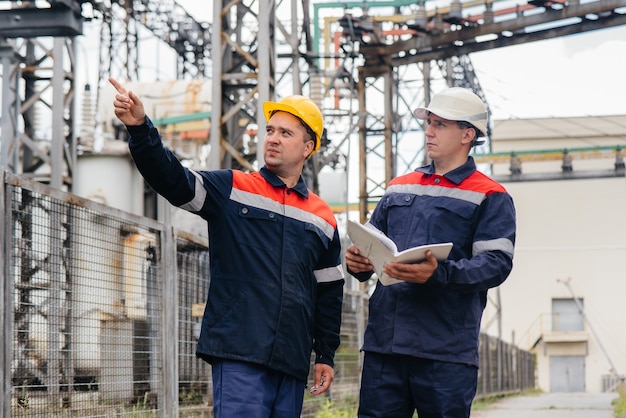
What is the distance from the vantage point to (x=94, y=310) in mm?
6586

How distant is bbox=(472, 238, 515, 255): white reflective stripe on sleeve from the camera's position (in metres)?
5.16

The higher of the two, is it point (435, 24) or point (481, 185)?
point (435, 24)

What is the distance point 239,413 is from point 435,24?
18.4 meters

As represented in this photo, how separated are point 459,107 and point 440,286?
0.94 m

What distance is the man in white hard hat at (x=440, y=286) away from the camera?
513 cm

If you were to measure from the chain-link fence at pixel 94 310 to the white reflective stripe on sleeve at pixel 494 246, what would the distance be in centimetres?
218

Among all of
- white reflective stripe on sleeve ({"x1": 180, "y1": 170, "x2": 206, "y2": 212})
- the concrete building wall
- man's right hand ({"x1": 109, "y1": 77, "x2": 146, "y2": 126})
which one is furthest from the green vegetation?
the concrete building wall

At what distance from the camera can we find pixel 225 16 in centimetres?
1438

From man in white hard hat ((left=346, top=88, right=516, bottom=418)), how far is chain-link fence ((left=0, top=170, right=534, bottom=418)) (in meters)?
1.65

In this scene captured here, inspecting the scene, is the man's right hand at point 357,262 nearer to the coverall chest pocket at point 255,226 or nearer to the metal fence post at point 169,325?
Answer: the coverall chest pocket at point 255,226

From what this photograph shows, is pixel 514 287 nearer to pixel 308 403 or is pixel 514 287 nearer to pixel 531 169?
pixel 531 169

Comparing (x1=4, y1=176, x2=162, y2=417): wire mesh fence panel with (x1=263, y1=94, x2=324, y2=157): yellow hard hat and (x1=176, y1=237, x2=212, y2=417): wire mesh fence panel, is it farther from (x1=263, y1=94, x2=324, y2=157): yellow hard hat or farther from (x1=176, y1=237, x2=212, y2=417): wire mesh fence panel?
(x1=263, y1=94, x2=324, y2=157): yellow hard hat

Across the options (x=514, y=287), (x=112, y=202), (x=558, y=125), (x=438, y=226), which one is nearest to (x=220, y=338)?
(x=438, y=226)

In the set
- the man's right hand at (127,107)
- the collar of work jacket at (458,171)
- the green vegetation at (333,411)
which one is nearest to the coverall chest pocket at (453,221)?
the collar of work jacket at (458,171)
